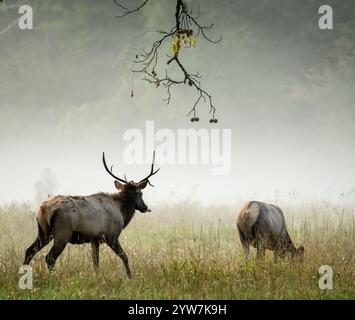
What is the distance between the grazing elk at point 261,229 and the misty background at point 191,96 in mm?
29792

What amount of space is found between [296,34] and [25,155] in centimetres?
2830

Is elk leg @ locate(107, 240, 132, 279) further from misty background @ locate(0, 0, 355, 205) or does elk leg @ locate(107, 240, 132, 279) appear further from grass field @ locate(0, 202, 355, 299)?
misty background @ locate(0, 0, 355, 205)

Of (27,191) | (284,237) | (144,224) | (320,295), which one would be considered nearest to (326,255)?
(284,237)

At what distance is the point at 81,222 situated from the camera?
10.6 metres

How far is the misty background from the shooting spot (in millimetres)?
51500

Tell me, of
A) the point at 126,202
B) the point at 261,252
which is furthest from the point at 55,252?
the point at 261,252

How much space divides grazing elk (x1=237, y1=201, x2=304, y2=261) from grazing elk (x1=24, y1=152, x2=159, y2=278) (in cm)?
195

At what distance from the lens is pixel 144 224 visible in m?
18.8

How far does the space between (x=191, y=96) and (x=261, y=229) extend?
1833 inches

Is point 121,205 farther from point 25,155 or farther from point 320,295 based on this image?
point 25,155

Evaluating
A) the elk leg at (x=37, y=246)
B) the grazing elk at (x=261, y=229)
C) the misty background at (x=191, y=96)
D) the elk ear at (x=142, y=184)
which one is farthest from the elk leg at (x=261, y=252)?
the misty background at (x=191, y=96)

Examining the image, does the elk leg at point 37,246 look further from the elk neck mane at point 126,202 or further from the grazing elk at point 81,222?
the elk neck mane at point 126,202

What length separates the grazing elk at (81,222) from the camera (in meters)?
10.3

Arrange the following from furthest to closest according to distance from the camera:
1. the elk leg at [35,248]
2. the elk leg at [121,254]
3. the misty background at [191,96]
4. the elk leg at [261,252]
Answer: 1. the misty background at [191,96]
2. the elk leg at [261,252]
3. the elk leg at [121,254]
4. the elk leg at [35,248]
